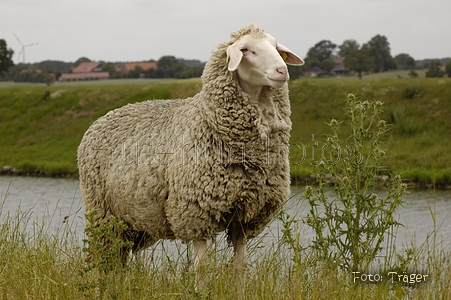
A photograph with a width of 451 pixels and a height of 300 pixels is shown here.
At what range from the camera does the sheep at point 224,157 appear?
529cm

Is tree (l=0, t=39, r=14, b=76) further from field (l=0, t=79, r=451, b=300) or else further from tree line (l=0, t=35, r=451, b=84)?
field (l=0, t=79, r=451, b=300)

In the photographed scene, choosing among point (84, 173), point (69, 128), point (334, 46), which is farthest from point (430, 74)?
point (84, 173)

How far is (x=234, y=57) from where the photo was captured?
525 cm

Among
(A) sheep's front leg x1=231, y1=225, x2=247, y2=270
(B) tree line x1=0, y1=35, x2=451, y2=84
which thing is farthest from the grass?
(B) tree line x1=0, y1=35, x2=451, y2=84

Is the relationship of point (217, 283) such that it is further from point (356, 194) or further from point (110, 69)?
point (110, 69)

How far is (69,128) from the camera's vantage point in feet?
115

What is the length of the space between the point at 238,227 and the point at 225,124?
850 mm

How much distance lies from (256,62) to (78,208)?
7.68 metres

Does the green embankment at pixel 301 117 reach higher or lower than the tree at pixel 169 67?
lower

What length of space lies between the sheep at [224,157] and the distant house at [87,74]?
230 feet

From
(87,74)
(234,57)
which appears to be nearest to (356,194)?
(234,57)

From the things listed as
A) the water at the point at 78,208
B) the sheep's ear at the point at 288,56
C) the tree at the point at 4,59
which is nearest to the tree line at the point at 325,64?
the tree at the point at 4,59

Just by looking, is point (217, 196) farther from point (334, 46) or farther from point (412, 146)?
point (334, 46)

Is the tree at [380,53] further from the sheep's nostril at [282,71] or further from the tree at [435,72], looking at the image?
the sheep's nostril at [282,71]
